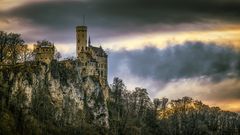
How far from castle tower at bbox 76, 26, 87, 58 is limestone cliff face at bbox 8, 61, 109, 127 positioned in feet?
51.6

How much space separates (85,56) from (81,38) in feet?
40.8

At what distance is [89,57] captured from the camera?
6063 inches

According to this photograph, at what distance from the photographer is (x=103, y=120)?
141 metres

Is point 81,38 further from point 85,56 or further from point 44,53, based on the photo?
point 44,53

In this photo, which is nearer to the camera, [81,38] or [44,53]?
[44,53]

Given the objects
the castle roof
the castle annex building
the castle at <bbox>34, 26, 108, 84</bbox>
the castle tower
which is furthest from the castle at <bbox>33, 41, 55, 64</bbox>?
the castle roof

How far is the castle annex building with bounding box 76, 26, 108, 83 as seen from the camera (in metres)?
150

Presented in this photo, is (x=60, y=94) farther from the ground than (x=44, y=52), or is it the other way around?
(x=44, y=52)

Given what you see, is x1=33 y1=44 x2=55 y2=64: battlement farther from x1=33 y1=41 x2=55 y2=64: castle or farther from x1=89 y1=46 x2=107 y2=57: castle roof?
x1=89 y1=46 x2=107 y2=57: castle roof

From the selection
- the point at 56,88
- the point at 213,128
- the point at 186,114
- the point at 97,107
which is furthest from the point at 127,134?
the point at 213,128

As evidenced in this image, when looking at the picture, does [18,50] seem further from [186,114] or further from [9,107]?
[186,114]

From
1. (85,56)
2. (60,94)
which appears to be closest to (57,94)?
(60,94)

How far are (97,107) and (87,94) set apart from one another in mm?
4776

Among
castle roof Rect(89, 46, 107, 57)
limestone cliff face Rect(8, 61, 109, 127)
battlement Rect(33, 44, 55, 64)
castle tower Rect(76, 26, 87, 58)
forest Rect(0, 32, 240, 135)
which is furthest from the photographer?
castle roof Rect(89, 46, 107, 57)
